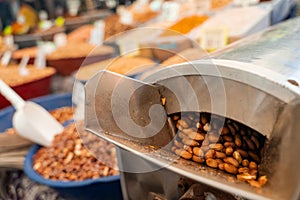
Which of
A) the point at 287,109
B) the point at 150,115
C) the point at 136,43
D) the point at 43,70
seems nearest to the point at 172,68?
the point at 150,115

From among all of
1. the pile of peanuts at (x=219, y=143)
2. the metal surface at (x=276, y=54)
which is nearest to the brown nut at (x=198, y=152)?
the pile of peanuts at (x=219, y=143)

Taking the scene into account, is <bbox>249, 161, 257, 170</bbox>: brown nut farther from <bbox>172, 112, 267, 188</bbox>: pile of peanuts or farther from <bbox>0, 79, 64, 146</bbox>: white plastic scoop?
<bbox>0, 79, 64, 146</bbox>: white plastic scoop

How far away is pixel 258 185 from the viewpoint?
1.48 ft

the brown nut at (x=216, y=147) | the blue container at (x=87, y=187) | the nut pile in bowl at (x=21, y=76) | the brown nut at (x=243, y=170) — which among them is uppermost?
the brown nut at (x=216, y=147)

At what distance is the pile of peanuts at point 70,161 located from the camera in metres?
0.93

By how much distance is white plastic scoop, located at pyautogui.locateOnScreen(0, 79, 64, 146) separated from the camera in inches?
42.6

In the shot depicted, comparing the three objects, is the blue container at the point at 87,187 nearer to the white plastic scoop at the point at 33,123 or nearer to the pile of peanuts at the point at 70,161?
the pile of peanuts at the point at 70,161

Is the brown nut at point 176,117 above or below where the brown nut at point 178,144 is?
above

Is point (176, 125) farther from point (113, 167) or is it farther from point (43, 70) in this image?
point (43, 70)

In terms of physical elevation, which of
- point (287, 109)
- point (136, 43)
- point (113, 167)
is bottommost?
point (113, 167)

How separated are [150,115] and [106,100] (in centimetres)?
8

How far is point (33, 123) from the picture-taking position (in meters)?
1.10

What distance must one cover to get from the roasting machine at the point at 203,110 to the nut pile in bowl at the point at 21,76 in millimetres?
1083

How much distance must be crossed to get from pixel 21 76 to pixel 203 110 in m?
1.37
